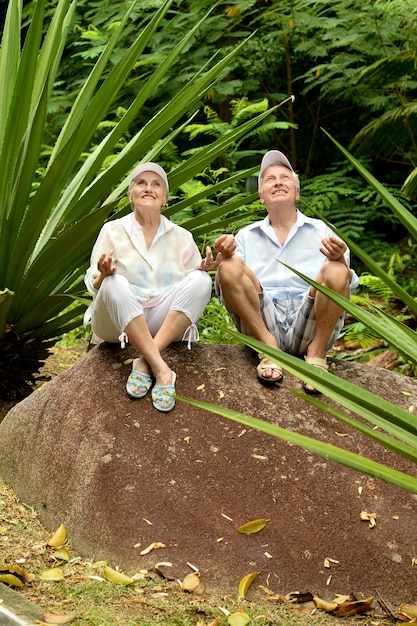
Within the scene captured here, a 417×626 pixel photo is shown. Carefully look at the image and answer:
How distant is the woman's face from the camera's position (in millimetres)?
3541

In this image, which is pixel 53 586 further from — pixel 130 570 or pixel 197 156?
pixel 197 156

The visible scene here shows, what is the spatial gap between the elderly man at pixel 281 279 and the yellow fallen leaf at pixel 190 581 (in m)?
0.99

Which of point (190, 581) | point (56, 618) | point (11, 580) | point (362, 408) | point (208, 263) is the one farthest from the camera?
point (208, 263)

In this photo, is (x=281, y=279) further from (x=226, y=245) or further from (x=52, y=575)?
(x=52, y=575)

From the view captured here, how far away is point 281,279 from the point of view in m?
3.76

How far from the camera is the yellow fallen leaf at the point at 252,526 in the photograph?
2.96 meters

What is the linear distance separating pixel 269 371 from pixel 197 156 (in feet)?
4.86

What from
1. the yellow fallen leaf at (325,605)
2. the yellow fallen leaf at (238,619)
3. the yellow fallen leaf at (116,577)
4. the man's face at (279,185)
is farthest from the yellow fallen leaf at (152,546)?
the man's face at (279,185)

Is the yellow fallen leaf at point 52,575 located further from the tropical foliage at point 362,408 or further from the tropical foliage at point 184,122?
the tropical foliage at point 184,122

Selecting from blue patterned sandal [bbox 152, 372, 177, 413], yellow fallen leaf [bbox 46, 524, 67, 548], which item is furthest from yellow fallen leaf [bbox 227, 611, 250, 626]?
blue patterned sandal [bbox 152, 372, 177, 413]

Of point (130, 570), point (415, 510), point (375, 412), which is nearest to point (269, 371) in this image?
point (415, 510)

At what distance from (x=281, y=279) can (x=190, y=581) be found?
1.50 metres

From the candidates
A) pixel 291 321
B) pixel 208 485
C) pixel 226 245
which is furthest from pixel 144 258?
pixel 208 485

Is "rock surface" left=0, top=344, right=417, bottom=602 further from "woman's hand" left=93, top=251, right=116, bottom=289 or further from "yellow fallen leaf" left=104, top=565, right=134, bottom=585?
"woman's hand" left=93, top=251, right=116, bottom=289
